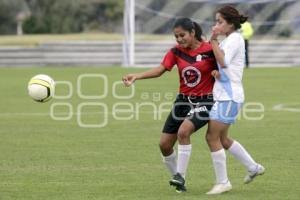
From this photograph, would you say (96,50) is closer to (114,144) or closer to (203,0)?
(203,0)

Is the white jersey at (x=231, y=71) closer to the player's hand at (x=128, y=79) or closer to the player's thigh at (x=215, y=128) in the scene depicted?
the player's thigh at (x=215, y=128)

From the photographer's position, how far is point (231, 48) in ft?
28.6

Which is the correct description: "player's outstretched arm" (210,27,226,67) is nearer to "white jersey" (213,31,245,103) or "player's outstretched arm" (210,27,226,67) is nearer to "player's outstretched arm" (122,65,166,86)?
"white jersey" (213,31,245,103)

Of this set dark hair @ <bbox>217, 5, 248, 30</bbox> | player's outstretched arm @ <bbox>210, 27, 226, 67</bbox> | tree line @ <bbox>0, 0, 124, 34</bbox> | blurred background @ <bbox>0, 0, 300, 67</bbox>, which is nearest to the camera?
player's outstretched arm @ <bbox>210, 27, 226, 67</bbox>

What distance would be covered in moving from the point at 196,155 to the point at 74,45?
3100 cm

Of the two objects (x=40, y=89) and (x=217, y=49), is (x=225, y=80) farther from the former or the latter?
(x=40, y=89)

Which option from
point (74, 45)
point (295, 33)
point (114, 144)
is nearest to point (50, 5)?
point (74, 45)

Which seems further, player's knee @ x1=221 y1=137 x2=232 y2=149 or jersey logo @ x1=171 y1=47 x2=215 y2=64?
player's knee @ x1=221 y1=137 x2=232 y2=149

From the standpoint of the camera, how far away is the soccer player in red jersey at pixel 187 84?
29.4ft

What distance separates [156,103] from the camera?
821 inches

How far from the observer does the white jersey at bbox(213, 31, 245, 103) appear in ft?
28.7

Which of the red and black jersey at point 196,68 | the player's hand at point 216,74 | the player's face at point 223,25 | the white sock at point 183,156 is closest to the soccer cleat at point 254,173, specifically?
the white sock at point 183,156

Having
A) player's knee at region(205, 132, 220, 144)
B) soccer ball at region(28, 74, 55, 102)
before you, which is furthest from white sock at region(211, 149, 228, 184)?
soccer ball at region(28, 74, 55, 102)

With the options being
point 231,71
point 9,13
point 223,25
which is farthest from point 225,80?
point 9,13
